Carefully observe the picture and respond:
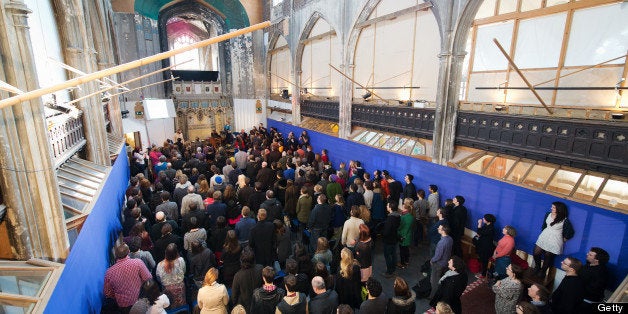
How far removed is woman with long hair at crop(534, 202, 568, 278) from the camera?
486 cm

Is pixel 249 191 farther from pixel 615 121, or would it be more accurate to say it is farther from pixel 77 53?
pixel 615 121

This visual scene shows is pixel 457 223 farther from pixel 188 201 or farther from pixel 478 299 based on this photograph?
pixel 188 201

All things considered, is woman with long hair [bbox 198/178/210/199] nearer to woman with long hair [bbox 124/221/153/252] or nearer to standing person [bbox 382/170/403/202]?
woman with long hair [bbox 124/221/153/252]

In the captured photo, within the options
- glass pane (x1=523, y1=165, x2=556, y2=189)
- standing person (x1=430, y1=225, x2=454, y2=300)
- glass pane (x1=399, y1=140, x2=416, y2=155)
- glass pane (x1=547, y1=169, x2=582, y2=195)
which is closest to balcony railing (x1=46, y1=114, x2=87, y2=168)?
standing person (x1=430, y1=225, x2=454, y2=300)

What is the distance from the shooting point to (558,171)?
19.7 feet

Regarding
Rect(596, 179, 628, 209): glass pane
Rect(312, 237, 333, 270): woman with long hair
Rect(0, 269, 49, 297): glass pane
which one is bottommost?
Rect(312, 237, 333, 270): woman with long hair

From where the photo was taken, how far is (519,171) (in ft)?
21.5

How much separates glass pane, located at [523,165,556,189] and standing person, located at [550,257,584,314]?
2.85 metres

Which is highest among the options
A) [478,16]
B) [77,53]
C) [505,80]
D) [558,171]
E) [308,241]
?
[478,16]

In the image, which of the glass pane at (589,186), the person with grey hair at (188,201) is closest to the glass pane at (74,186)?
the person with grey hair at (188,201)

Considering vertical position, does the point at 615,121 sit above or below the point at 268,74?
below

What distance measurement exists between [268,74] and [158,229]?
16.3m

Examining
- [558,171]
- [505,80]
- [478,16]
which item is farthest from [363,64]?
[558,171]

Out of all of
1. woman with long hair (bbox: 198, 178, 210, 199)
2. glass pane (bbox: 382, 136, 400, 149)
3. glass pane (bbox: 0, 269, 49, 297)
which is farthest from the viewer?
glass pane (bbox: 382, 136, 400, 149)
